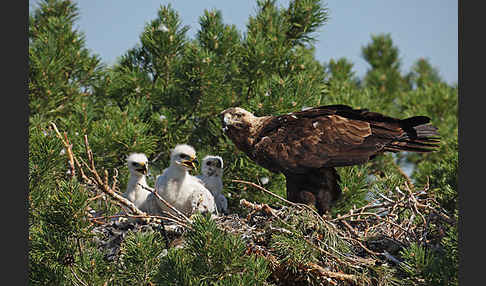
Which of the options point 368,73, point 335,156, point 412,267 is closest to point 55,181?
point 335,156

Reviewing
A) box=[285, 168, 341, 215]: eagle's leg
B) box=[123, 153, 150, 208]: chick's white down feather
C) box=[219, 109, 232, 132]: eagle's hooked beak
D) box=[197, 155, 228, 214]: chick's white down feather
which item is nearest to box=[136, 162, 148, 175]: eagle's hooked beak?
box=[123, 153, 150, 208]: chick's white down feather

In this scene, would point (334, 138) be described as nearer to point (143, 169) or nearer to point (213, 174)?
point (213, 174)

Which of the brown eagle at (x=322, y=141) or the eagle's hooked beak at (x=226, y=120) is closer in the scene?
the brown eagle at (x=322, y=141)

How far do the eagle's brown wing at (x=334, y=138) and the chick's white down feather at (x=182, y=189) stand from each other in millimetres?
507

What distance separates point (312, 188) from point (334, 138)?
1.38ft

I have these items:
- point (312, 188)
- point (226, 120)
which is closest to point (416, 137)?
point (312, 188)

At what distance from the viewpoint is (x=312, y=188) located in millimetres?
Result: 4574

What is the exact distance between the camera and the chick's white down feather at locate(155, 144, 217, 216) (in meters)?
4.41

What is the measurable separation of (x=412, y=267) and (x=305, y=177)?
1580 mm

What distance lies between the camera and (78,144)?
4.80 metres

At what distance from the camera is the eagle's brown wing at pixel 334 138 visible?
4.44 m

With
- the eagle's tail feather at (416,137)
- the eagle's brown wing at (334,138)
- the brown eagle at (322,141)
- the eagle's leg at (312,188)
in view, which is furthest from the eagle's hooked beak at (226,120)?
the eagle's tail feather at (416,137)

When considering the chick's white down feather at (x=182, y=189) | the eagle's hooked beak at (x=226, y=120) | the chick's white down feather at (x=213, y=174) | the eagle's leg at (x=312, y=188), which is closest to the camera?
the chick's white down feather at (x=182, y=189)

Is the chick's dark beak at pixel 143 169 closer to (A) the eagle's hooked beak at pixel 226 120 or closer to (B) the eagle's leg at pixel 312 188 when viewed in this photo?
(A) the eagle's hooked beak at pixel 226 120
